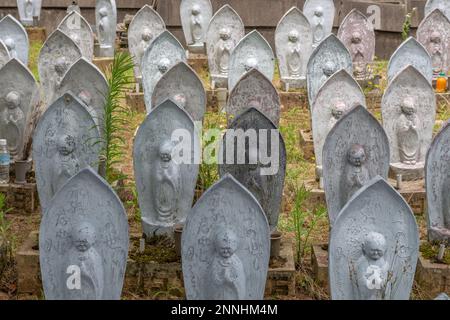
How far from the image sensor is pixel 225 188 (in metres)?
5.02

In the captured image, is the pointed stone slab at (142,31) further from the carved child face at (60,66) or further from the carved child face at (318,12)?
the carved child face at (318,12)

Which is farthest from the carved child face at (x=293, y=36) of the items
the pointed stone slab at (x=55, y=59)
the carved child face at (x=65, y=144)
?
the carved child face at (x=65, y=144)

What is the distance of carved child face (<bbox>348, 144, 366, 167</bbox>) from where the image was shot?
6.28 meters

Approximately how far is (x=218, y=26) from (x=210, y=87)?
699mm

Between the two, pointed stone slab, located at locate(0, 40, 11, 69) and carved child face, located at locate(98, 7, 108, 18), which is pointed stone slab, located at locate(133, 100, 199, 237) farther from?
carved child face, located at locate(98, 7, 108, 18)

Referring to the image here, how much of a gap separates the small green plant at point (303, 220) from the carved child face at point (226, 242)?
4.31ft

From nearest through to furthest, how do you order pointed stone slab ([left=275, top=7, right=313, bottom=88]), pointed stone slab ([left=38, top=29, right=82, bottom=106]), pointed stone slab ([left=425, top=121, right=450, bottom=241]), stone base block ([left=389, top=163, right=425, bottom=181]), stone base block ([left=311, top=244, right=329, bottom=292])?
stone base block ([left=311, top=244, right=329, bottom=292]) → pointed stone slab ([left=425, top=121, right=450, bottom=241]) → stone base block ([left=389, top=163, right=425, bottom=181]) → pointed stone slab ([left=38, top=29, right=82, bottom=106]) → pointed stone slab ([left=275, top=7, right=313, bottom=88])

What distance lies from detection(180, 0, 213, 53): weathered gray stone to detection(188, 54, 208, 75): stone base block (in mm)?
392

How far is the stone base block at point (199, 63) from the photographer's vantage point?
1170cm

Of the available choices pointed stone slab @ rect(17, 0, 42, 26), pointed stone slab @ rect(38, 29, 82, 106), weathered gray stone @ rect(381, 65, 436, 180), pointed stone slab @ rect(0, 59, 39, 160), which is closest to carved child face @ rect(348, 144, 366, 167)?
weathered gray stone @ rect(381, 65, 436, 180)

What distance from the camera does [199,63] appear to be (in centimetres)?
1176

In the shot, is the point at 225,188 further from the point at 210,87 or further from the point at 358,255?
the point at 210,87

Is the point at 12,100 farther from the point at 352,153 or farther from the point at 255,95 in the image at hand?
the point at 352,153

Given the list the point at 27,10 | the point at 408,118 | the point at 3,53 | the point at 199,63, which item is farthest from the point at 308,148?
the point at 27,10
